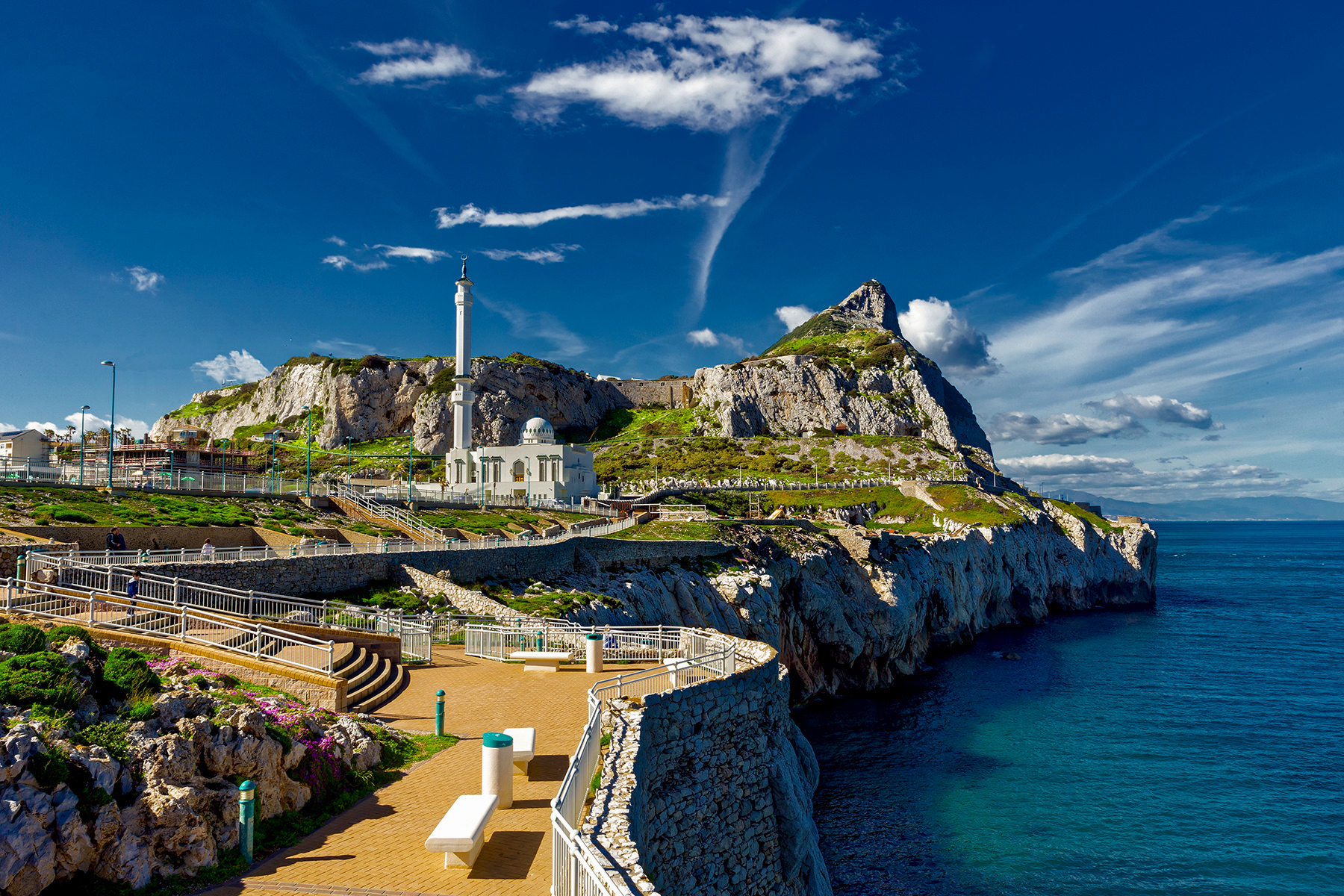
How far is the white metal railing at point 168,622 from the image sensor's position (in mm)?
16453

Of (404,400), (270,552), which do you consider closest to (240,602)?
(270,552)

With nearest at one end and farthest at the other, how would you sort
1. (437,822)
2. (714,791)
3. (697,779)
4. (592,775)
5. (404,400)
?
(437,822)
(592,775)
(697,779)
(714,791)
(404,400)

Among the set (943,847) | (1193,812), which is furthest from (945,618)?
(943,847)

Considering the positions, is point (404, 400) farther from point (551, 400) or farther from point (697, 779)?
point (697, 779)

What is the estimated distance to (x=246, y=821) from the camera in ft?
31.0

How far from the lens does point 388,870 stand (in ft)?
30.6

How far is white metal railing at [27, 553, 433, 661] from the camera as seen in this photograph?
20.4 metres

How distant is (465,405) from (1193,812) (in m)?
82.0

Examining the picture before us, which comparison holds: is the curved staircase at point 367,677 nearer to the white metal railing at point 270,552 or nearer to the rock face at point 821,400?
the white metal railing at point 270,552

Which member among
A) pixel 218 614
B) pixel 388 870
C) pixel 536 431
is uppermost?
pixel 536 431

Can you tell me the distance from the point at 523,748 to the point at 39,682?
678 cm

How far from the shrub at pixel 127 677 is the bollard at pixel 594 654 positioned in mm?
10544

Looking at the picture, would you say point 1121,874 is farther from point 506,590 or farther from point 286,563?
point 286,563

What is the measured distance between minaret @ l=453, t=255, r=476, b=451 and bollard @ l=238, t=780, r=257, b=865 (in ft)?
280
